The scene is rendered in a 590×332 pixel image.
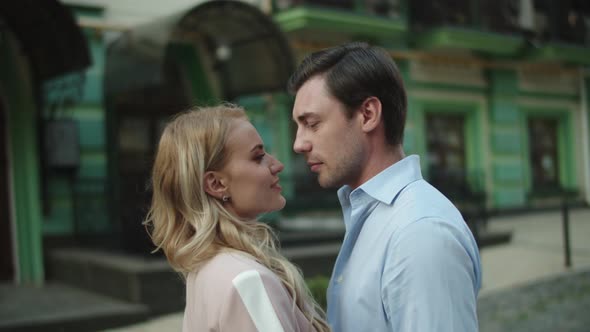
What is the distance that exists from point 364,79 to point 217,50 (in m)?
7.81

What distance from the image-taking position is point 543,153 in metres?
16.8

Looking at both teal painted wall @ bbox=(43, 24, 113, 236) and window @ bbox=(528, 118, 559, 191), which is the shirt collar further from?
window @ bbox=(528, 118, 559, 191)

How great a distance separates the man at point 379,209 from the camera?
1535 millimetres

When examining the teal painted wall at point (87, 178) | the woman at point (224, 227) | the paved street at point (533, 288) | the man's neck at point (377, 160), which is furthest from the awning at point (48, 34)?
the man's neck at point (377, 160)

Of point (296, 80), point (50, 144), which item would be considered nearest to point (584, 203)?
point (50, 144)

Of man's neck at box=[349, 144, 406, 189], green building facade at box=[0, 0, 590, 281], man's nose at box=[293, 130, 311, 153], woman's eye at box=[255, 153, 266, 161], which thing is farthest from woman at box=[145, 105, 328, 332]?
green building facade at box=[0, 0, 590, 281]

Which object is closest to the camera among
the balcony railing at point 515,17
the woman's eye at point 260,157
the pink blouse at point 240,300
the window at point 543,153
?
the pink blouse at point 240,300

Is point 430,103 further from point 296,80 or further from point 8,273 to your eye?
point 296,80

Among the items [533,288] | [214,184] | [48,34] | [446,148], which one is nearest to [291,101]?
[48,34]

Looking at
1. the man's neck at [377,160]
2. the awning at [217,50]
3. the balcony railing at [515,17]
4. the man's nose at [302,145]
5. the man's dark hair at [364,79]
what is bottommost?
the man's neck at [377,160]

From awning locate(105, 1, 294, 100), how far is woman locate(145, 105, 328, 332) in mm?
5969

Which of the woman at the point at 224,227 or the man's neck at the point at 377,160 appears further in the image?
the man's neck at the point at 377,160

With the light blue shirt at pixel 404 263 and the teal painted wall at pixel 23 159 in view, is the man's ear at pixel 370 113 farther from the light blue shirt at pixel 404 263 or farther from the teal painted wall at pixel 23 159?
the teal painted wall at pixel 23 159

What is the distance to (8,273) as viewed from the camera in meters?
8.45
